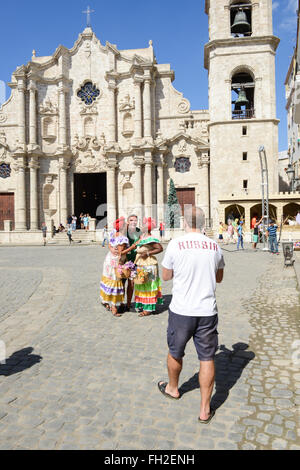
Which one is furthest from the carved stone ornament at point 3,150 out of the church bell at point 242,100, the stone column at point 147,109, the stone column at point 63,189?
the church bell at point 242,100

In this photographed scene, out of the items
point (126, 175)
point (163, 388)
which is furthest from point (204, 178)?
point (163, 388)

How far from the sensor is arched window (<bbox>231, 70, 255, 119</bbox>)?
28781 mm

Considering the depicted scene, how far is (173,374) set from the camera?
3229mm

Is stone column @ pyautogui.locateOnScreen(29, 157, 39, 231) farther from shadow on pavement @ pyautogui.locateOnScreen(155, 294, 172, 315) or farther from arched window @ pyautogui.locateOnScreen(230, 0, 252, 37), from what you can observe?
shadow on pavement @ pyautogui.locateOnScreen(155, 294, 172, 315)

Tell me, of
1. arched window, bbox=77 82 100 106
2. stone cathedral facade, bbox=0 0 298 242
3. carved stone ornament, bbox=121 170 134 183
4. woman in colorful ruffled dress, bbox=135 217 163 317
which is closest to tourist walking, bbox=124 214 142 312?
woman in colorful ruffled dress, bbox=135 217 163 317

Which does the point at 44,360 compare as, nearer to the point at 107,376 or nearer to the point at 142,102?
the point at 107,376

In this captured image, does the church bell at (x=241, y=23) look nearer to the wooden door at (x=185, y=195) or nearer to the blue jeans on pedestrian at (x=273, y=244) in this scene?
the wooden door at (x=185, y=195)

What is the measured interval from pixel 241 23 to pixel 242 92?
5681 millimetres

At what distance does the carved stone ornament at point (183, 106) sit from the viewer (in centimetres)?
3206

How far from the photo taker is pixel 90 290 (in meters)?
8.28

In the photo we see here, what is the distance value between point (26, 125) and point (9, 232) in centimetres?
1133

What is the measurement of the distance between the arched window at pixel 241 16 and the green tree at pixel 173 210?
14387 mm

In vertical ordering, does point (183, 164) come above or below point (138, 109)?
below

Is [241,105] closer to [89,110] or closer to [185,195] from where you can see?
[185,195]
